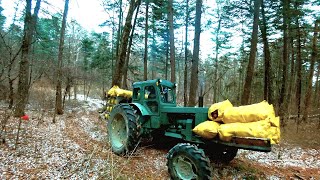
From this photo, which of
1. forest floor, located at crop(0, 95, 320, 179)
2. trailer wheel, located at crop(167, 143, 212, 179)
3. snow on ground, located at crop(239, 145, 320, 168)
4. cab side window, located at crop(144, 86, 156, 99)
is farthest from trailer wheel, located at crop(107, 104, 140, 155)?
snow on ground, located at crop(239, 145, 320, 168)

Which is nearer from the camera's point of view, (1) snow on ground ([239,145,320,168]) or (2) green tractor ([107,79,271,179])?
(2) green tractor ([107,79,271,179])

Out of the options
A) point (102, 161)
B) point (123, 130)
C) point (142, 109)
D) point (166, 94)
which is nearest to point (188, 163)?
point (102, 161)

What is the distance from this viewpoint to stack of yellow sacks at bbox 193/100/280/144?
395 cm

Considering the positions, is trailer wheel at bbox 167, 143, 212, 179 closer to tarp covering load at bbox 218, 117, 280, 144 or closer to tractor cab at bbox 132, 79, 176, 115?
tarp covering load at bbox 218, 117, 280, 144

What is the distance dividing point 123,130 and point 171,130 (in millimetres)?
1784

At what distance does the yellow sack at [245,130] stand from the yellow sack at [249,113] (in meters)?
0.09

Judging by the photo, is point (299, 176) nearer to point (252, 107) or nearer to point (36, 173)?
point (252, 107)

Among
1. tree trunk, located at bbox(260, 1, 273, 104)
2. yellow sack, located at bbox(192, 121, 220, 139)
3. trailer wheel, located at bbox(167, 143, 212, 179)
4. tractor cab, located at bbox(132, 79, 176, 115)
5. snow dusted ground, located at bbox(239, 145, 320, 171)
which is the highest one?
tree trunk, located at bbox(260, 1, 273, 104)

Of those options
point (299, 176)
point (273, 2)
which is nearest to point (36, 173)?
point (299, 176)

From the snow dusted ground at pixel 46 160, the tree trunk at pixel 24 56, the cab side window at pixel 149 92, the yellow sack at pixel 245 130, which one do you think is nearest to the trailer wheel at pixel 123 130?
the cab side window at pixel 149 92

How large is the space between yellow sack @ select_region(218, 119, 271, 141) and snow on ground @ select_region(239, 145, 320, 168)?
10.8ft

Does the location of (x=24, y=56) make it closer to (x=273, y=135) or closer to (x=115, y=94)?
(x=115, y=94)

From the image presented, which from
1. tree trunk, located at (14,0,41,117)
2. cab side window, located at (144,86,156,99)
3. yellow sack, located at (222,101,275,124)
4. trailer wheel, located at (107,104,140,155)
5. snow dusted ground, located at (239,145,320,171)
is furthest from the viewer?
tree trunk, located at (14,0,41,117)

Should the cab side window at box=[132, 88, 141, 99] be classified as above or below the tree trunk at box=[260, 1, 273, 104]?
below
